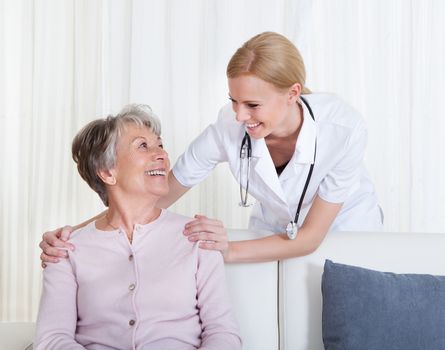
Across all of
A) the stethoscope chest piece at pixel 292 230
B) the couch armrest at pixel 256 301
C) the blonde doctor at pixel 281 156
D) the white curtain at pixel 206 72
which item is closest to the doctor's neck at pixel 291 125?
the blonde doctor at pixel 281 156

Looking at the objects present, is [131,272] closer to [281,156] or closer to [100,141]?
[100,141]

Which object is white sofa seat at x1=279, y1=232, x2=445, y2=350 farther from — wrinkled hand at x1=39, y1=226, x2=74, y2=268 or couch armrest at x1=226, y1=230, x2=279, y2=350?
wrinkled hand at x1=39, y1=226, x2=74, y2=268

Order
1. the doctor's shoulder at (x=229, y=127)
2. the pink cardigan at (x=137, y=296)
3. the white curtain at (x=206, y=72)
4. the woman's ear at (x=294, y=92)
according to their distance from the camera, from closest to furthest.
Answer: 1. the pink cardigan at (x=137, y=296)
2. the woman's ear at (x=294, y=92)
3. the doctor's shoulder at (x=229, y=127)
4. the white curtain at (x=206, y=72)

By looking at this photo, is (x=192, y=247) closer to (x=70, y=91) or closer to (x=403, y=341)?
(x=403, y=341)

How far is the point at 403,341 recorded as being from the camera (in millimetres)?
1890

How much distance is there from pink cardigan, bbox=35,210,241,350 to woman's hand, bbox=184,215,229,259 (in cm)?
2

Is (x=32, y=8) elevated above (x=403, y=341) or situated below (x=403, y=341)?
above

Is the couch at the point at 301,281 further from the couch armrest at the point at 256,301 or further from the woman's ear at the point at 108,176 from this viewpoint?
the woman's ear at the point at 108,176

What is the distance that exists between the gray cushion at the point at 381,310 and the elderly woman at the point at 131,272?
28 cm

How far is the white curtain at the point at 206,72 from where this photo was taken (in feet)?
10.4

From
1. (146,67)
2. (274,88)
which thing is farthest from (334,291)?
(146,67)

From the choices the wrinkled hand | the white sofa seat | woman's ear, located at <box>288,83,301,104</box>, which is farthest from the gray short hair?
the white sofa seat

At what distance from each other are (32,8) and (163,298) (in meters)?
1.94

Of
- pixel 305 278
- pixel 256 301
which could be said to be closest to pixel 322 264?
pixel 305 278
